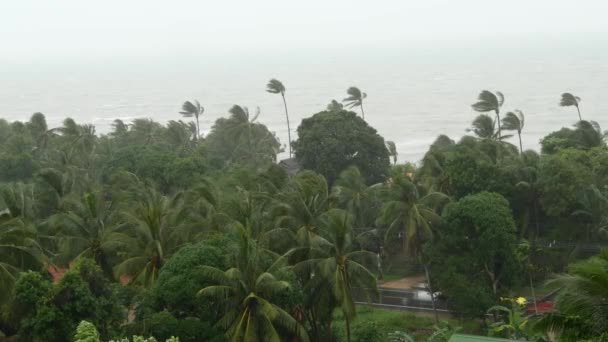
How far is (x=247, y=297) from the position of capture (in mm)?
19734

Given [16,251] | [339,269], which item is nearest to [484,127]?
[339,269]

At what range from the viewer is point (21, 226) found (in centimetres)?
2286

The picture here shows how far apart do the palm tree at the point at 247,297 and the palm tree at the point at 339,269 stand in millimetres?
2099

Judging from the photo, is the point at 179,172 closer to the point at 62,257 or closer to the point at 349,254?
the point at 62,257

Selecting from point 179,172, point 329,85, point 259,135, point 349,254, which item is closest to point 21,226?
point 349,254

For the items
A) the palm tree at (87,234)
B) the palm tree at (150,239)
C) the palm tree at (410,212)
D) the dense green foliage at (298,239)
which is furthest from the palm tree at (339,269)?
the palm tree at (87,234)

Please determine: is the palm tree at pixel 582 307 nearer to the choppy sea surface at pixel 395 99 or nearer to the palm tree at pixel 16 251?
the palm tree at pixel 16 251

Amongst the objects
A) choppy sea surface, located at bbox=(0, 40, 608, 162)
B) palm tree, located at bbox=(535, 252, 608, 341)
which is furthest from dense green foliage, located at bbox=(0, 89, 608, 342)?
choppy sea surface, located at bbox=(0, 40, 608, 162)

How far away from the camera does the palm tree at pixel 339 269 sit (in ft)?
72.3

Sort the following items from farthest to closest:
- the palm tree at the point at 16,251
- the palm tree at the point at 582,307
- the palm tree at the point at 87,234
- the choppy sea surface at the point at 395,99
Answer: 1. the choppy sea surface at the point at 395,99
2. the palm tree at the point at 87,234
3. the palm tree at the point at 16,251
4. the palm tree at the point at 582,307

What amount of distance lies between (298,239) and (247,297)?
4480 millimetres

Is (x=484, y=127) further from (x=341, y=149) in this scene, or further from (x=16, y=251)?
(x=16, y=251)

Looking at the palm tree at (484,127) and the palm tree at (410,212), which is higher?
the palm tree at (484,127)

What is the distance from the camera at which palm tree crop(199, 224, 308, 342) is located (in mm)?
19641
